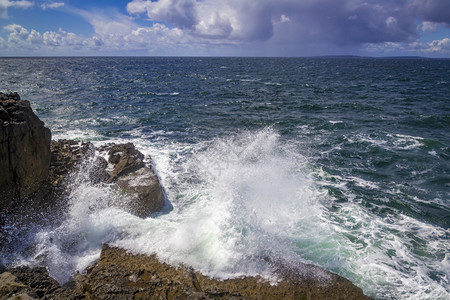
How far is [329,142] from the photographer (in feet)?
64.7

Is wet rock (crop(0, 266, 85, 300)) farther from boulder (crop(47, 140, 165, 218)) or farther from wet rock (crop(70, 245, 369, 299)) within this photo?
boulder (crop(47, 140, 165, 218))

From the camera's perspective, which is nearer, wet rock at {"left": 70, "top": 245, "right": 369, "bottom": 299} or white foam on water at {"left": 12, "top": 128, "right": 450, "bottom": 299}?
wet rock at {"left": 70, "top": 245, "right": 369, "bottom": 299}

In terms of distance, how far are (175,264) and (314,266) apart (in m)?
4.01

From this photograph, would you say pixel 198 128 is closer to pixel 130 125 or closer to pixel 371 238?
pixel 130 125

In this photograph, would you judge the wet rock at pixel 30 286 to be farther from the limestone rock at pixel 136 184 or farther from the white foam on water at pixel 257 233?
the limestone rock at pixel 136 184

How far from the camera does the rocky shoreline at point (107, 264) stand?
624cm

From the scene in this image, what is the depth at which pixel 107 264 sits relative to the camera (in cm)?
779

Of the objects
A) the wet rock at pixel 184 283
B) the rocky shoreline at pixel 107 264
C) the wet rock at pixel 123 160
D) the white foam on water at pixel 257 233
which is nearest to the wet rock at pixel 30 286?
the rocky shoreline at pixel 107 264

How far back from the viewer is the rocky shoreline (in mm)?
6242

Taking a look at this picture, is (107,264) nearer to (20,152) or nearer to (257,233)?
(257,233)

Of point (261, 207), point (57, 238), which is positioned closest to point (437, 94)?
point (261, 207)

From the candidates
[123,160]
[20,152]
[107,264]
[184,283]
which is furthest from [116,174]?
[184,283]

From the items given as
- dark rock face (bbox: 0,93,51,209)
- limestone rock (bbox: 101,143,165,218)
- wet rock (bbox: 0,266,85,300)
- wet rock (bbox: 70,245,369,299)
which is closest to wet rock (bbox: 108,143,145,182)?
limestone rock (bbox: 101,143,165,218)

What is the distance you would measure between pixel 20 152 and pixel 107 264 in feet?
16.3
